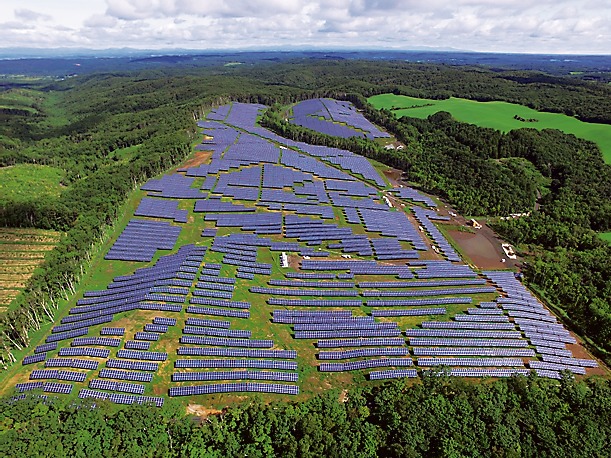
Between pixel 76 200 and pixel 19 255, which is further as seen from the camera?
pixel 76 200

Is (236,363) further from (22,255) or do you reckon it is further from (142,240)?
(22,255)

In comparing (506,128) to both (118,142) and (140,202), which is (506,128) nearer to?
(140,202)

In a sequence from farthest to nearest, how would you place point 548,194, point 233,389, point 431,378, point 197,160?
point 197,160, point 548,194, point 233,389, point 431,378

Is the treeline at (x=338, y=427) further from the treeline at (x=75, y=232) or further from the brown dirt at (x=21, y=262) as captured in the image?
the brown dirt at (x=21, y=262)

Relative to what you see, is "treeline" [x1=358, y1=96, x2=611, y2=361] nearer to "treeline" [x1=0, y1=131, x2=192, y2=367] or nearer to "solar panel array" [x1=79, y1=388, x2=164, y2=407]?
"solar panel array" [x1=79, y1=388, x2=164, y2=407]

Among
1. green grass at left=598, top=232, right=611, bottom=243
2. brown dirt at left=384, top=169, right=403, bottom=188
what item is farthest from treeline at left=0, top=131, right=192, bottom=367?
green grass at left=598, top=232, right=611, bottom=243

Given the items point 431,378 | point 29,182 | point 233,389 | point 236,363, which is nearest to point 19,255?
point 29,182

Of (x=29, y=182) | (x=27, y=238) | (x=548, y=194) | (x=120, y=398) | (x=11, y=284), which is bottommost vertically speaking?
(x=548, y=194)
